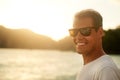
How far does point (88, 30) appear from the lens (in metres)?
3.23

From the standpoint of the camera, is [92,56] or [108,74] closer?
[108,74]

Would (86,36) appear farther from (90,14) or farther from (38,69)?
(38,69)

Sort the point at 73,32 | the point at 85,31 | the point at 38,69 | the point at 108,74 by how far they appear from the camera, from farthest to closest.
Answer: the point at 38,69, the point at 73,32, the point at 85,31, the point at 108,74

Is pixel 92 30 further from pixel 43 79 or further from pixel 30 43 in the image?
pixel 30 43

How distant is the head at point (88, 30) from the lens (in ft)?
10.6

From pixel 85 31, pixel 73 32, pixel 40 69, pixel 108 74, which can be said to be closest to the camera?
pixel 108 74

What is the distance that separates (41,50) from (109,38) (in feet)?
301

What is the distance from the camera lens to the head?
3.25 m

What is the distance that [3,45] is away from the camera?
6649 inches

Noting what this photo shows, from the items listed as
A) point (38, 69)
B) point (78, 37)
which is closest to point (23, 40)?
point (38, 69)

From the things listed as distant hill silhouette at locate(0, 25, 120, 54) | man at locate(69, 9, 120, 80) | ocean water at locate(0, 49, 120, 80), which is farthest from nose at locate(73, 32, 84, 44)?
distant hill silhouette at locate(0, 25, 120, 54)

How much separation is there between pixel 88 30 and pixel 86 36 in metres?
0.07

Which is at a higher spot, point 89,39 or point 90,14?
point 90,14

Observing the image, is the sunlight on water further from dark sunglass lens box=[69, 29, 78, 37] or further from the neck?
the neck
